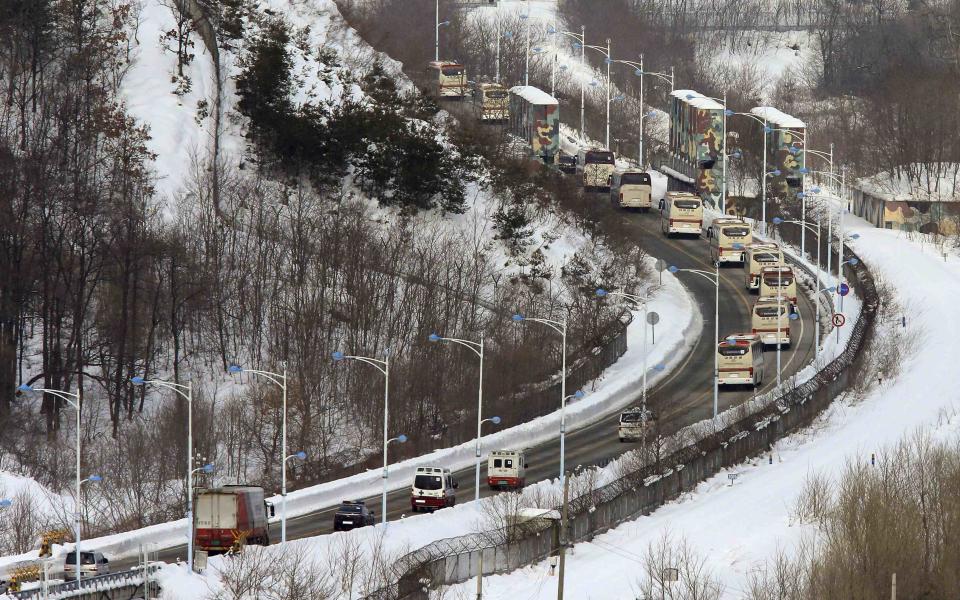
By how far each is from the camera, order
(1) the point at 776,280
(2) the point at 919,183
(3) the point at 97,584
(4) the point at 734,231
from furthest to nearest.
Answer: (2) the point at 919,183
(4) the point at 734,231
(1) the point at 776,280
(3) the point at 97,584

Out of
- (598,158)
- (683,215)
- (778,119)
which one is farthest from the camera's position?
(778,119)

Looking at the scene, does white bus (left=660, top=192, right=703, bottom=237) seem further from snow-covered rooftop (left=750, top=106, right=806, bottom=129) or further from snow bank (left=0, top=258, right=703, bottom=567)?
snow-covered rooftop (left=750, top=106, right=806, bottom=129)

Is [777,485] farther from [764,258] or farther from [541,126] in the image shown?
[541,126]

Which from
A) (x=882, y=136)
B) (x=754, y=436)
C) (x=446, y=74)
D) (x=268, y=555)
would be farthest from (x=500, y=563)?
(x=882, y=136)

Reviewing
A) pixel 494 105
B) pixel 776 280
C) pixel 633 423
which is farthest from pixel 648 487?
pixel 494 105

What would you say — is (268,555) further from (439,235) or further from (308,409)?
(439,235)

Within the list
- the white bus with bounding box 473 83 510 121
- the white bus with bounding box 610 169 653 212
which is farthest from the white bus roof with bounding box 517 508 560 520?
the white bus with bounding box 473 83 510 121

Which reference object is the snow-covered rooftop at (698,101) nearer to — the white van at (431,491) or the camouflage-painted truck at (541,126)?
the camouflage-painted truck at (541,126)
